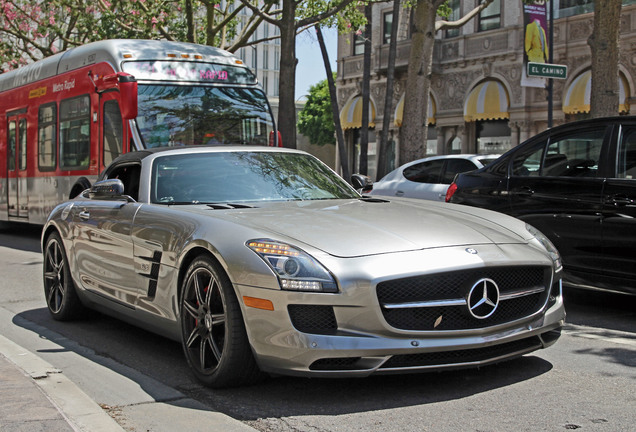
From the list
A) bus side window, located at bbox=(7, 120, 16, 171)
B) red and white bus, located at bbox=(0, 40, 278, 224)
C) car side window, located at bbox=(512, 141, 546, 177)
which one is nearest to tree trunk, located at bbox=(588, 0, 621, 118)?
car side window, located at bbox=(512, 141, 546, 177)

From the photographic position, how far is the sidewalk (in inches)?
153

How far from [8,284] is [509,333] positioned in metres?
7.06

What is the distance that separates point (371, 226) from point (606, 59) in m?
8.78

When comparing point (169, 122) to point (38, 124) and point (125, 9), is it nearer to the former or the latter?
point (38, 124)

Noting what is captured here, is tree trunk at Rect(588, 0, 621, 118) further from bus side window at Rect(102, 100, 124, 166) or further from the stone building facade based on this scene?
the stone building facade

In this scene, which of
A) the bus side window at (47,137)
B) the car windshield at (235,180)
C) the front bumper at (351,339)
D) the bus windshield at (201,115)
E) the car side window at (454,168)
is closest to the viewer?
the front bumper at (351,339)

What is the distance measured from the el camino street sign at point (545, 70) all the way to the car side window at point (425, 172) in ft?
8.25

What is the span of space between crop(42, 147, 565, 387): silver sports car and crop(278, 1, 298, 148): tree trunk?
12.7m

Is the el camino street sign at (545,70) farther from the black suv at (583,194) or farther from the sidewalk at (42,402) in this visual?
the sidewalk at (42,402)

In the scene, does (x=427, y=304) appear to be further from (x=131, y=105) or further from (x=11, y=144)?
(x=11, y=144)

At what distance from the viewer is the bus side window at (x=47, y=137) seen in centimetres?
1512

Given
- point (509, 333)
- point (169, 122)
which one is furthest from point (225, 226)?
Result: point (169, 122)

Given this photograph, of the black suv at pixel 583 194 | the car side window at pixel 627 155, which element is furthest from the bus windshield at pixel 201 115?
the car side window at pixel 627 155

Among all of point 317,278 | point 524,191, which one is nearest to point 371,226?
point 317,278
